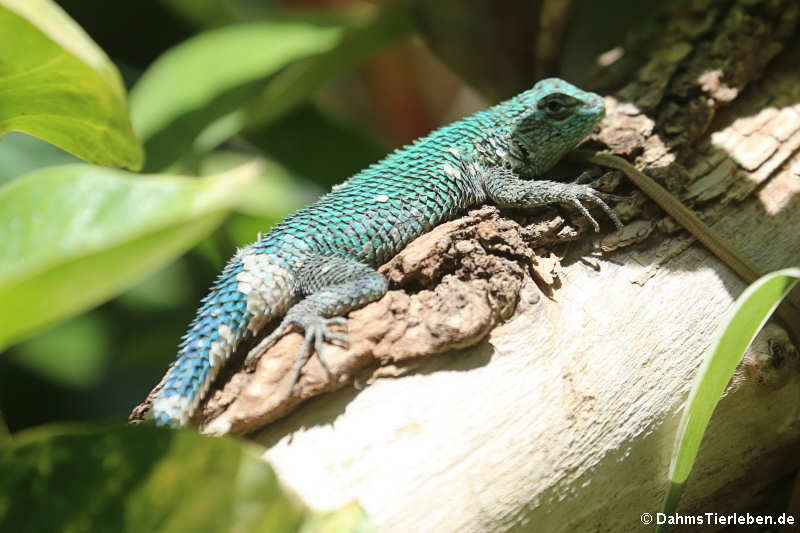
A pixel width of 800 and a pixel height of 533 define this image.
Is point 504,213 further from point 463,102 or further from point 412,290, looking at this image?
point 463,102

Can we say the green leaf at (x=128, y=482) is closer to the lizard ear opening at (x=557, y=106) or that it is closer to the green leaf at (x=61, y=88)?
the green leaf at (x=61, y=88)

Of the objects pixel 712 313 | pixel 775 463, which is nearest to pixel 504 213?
pixel 712 313

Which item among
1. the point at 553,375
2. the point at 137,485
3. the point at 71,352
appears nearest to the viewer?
the point at 137,485

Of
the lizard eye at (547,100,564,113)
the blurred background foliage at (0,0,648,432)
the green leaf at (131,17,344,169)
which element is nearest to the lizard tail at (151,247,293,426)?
the blurred background foliage at (0,0,648,432)

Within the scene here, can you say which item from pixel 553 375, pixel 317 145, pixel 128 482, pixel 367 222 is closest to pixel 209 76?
pixel 317 145

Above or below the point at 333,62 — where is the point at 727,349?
above

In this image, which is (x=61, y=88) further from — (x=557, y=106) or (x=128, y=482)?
(x=557, y=106)

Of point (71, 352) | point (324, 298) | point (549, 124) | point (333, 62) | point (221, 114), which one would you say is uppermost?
point (549, 124)
